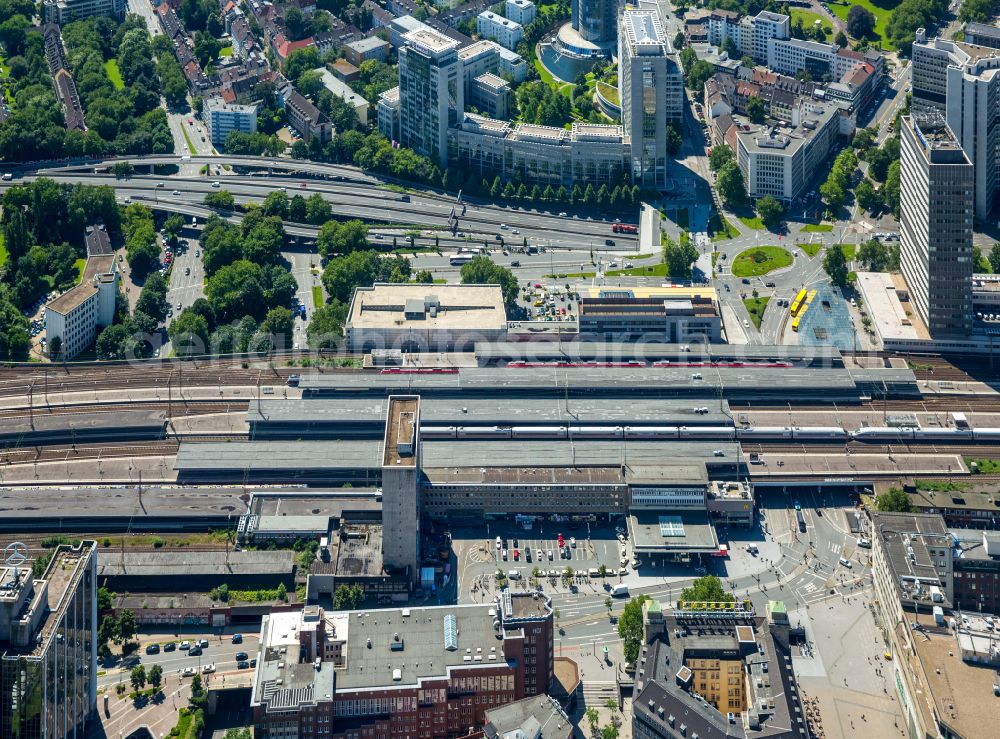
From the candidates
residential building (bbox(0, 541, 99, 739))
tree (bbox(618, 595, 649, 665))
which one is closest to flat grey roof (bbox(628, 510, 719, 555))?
tree (bbox(618, 595, 649, 665))

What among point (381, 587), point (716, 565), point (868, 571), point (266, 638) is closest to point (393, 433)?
point (381, 587)

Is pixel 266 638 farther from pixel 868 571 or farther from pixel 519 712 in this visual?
pixel 868 571

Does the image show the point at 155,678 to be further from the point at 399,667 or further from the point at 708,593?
the point at 708,593

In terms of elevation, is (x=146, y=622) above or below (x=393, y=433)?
below

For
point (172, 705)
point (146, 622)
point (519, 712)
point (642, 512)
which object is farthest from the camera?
point (642, 512)

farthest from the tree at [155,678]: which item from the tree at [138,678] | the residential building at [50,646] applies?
the residential building at [50,646]

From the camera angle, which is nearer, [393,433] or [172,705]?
[172,705]
